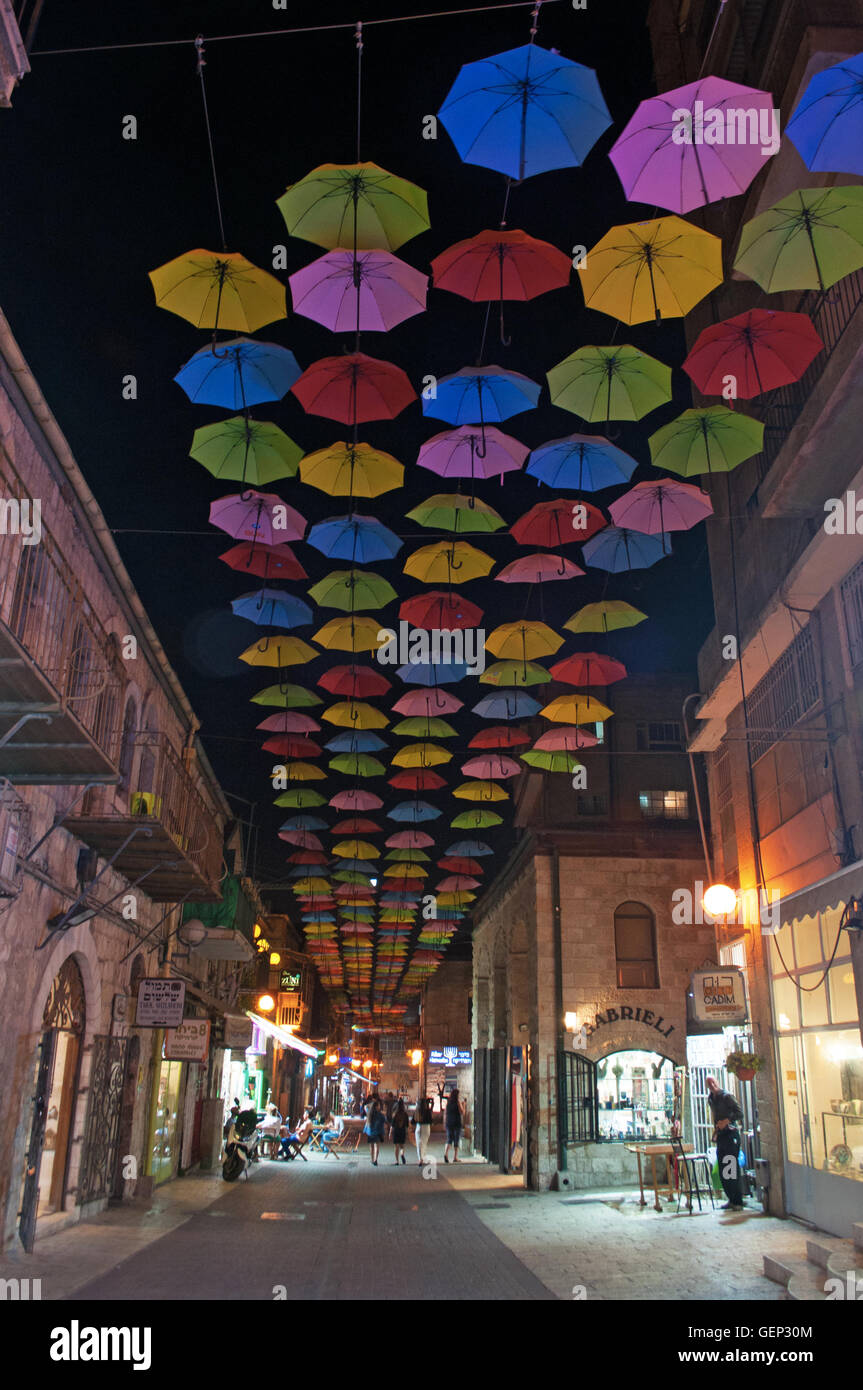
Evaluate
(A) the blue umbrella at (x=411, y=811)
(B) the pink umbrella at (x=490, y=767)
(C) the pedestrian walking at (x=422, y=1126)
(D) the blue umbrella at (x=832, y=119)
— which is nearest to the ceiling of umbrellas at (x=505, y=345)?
(D) the blue umbrella at (x=832, y=119)

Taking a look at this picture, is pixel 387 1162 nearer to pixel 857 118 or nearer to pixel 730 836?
pixel 730 836

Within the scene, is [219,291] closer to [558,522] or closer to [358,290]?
[358,290]

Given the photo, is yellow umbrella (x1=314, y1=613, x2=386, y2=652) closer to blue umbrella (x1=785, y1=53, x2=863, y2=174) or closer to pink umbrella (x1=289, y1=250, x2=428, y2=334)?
pink umbrella (x1=289, y1=250, x2=428, y2=334)

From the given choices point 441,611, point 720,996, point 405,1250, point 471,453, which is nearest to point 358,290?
point 471,453

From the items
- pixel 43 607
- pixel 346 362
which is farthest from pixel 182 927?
pixel 346 362

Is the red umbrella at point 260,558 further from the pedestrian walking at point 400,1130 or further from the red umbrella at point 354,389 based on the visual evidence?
the pedestrian walking at point 400,1130

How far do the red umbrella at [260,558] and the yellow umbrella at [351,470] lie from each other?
1.99 m

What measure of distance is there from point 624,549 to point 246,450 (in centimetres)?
547

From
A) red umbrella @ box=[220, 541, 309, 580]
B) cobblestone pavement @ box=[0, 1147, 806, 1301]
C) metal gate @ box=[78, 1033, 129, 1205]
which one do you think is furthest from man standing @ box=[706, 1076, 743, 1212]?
red umbrella @ box=[220, 541, 309, 580]

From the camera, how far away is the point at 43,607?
10344mm

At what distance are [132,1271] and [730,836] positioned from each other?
1229 cm

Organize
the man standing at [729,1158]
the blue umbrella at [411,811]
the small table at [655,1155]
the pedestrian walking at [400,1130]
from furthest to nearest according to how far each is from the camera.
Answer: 1. the pedestrian walking at [400,1130]
2. the blue umbrella at [411,811]
3. the small table at [655,1155]
4. the man standing at [729,1158]

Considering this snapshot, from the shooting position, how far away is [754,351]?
10188 millimetres

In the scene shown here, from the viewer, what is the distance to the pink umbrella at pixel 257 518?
1254cm
